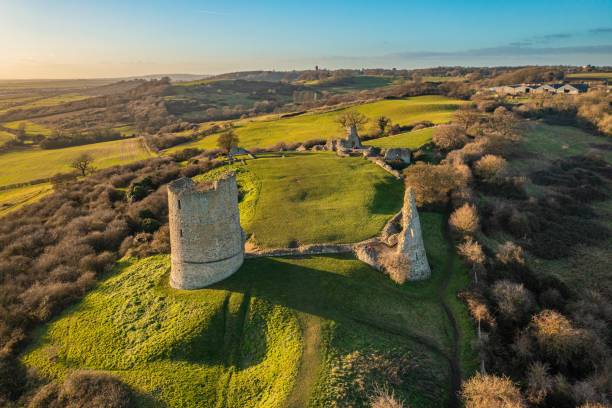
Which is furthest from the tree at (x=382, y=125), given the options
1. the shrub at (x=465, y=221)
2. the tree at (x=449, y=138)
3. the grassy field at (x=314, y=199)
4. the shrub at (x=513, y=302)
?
the shrub at (x=513, y=302)

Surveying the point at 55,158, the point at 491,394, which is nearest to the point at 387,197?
the point at 491,394

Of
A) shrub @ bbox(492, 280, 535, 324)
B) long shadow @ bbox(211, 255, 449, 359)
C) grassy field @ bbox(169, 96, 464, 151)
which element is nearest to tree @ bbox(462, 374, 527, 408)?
long shadow @ bbox(211, 255, 449, 359)

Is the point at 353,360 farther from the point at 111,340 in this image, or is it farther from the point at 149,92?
the point at 149,92

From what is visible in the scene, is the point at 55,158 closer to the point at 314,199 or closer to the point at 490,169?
the point at 314,199

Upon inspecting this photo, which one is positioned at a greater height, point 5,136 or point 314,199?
point 5,136

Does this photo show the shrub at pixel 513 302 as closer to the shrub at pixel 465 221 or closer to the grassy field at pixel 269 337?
the grassy field at pixel 269 337

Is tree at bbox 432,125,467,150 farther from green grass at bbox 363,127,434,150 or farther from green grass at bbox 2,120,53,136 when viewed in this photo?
green grass at bbox 2,120,53,136
